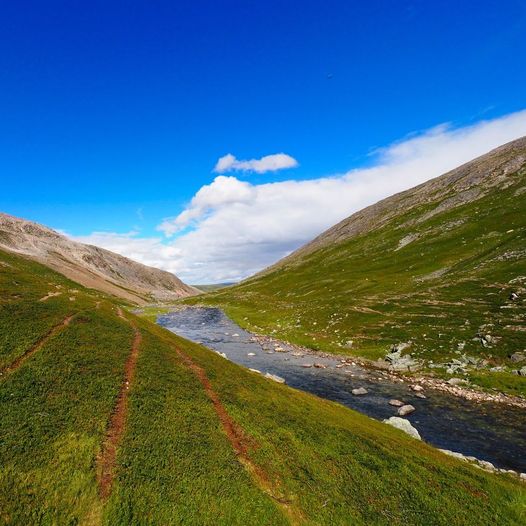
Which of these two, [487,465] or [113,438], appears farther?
[487,465]

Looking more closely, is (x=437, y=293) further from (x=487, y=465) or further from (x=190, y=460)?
(x=190, y=460)

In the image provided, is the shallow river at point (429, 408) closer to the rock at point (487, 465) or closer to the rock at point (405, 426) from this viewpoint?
the rock at point (487, 465)

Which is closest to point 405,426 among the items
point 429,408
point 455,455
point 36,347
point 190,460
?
point 455,455

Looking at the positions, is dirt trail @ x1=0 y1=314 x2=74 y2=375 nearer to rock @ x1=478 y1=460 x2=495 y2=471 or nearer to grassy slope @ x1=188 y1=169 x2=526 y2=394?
rock @ x1=478 y1=460 x2=495 y2=471

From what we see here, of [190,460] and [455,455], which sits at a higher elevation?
[190,460]

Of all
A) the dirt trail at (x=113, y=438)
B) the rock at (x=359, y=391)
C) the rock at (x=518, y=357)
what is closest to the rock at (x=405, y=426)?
the rock at (x=359, y=391)

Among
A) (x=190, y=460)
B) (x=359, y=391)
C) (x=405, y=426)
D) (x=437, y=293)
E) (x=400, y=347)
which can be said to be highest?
(x=437, y=293)

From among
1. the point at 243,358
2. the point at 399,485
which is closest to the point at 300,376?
the point at 243,358
